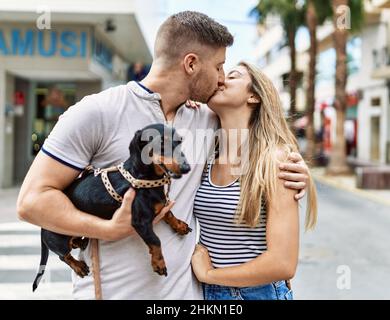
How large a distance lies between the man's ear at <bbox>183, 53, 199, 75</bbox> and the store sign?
1115cm

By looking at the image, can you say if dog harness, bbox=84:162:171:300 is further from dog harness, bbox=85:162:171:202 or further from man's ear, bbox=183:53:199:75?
man's ear, bbox=183:53:199:75

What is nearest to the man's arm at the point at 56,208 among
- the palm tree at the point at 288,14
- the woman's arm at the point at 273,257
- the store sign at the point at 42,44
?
the woman's arm at the point at 273,257

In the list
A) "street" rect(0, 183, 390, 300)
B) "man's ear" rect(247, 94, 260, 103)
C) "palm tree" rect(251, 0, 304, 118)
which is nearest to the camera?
"man's ear" rect(247, 94, 260, 103)

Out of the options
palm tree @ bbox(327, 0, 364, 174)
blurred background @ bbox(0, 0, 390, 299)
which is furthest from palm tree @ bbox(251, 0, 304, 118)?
palm tree @ bbox(327, 0, 364, 174)

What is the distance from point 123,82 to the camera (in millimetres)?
10742

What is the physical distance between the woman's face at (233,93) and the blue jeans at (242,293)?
654 mm

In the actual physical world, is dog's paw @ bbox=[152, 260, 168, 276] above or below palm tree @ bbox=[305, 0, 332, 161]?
below

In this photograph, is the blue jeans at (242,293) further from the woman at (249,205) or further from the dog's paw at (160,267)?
the dog's paw at (160,267)

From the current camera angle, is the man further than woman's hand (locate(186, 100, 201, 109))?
No

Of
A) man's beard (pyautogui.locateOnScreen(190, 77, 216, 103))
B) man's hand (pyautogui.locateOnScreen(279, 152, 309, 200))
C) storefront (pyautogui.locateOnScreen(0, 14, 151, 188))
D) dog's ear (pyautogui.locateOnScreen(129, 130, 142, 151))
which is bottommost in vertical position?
man's hand (pyautogui.locateOnScreen(279, 152, 309, 200))

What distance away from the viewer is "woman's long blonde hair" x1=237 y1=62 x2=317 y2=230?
1.82 metres

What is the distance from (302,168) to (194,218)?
0.43m

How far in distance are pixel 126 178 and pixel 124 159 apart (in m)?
0.11
